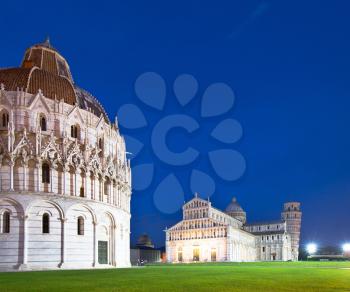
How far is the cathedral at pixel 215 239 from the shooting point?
13212 centimetres

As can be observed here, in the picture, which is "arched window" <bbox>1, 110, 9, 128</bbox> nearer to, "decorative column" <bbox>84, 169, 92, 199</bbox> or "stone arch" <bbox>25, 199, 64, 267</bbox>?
"stone arch" <bbox>25, 199, 64, 267</bbox>

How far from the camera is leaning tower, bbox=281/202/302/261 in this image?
180 meters

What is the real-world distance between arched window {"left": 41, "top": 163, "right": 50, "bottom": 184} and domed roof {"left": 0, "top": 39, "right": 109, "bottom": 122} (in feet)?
26.7

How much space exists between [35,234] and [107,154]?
14.7 metres

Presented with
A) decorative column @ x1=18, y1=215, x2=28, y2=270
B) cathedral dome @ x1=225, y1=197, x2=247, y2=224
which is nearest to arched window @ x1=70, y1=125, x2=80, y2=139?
decorative column @ x1=18, y1=215, x2=28, y2=270

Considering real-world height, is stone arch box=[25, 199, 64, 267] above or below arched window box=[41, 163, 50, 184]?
below

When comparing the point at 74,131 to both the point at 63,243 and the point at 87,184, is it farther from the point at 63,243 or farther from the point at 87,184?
the point at 63,243

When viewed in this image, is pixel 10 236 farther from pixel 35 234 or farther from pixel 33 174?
pixel 33 174

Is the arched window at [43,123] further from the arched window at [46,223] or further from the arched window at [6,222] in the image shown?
the arched window at [6,222]

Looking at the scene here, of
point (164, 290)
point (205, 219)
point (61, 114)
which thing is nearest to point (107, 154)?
point (61, 114)

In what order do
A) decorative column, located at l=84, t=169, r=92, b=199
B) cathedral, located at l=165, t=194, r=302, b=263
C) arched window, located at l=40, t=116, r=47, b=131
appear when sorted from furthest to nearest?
cathedral, located at l=165, t=194, r=302, b=263 → decorative column, located at l=84, t=169, r=92, b=199 → arched window, located at l=40, t=116, r=47, b=131

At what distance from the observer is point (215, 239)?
133m

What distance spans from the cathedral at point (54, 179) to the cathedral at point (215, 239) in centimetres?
7935

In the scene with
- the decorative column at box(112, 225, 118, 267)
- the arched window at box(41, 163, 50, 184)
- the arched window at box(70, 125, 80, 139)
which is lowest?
the decorative column at box(112, 225, 118, 267)
